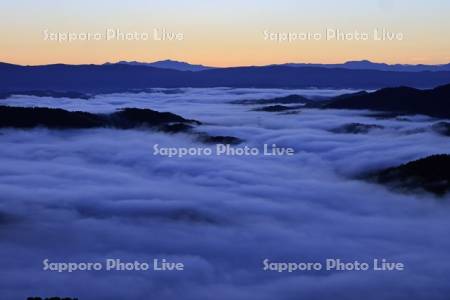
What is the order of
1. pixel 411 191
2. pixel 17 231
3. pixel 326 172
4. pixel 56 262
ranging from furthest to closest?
pixel 326 172, pixel 411 191, pixel 17 231, pixel 56 262

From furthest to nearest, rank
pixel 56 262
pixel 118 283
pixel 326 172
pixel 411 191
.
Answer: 1. pixel 326 172
2. pixel 411 191
3. pixel 56 262
4. pixel 118 283

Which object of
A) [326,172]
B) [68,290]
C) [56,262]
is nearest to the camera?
[68,290]

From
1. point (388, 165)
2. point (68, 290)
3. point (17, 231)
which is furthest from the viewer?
point (388, 165)

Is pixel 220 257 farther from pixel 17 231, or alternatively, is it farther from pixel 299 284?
pixel 17 231

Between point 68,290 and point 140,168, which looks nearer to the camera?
point 68,290

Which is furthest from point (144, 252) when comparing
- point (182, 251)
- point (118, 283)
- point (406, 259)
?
point (406, 259)

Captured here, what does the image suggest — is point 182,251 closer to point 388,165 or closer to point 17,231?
point 17,231

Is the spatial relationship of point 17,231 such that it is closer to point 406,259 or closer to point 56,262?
point 56,262

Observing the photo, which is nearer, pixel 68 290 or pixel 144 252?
pixel 68 290

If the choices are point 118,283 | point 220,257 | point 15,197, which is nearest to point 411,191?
point 220,257
